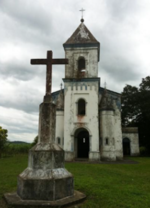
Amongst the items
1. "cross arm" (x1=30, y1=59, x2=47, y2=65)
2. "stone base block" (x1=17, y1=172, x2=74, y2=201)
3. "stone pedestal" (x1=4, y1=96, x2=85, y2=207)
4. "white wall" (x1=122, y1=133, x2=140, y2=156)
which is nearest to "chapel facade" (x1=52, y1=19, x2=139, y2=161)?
"white wall" (x1=122, y1=133, x2=140, y2=156)

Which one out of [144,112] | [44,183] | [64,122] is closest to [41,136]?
[44,183]

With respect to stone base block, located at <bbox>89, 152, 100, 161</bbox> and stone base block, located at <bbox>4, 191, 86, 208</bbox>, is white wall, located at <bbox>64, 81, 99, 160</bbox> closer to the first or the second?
stone base block, located at <bbox>89, 152, 100, 161</bbox>

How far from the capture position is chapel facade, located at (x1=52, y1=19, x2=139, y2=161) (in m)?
20.2

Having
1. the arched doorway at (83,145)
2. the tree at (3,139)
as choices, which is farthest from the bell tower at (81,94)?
the tree at (3,139)

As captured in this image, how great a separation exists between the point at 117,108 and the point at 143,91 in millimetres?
12641

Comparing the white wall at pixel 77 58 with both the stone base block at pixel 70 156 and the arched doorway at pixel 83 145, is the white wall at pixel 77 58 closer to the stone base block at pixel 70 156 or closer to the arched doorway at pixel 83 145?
the arched doorway at pixel 83 145

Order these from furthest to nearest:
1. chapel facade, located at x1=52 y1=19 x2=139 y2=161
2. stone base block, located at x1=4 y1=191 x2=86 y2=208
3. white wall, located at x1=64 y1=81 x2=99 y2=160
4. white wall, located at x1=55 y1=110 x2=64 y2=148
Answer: white wall, located at x1=55 y1=110 x2=64 y2=148, chapel facade, located at x1=52 y1=19 x2=139 y2=161, white wall, located at x1=64 y1=81 x2=99 y2=160, stone base block, located at x1=4 y1=191 x2=86 y2=208

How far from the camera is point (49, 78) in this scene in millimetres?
6977

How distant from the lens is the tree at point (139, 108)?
32.8 m

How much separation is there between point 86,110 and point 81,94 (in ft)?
5.95

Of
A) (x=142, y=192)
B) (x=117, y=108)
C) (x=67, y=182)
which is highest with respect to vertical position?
(x=117, y=108)

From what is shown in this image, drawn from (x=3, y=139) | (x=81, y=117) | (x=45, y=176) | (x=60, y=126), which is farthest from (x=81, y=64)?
(x=45, y=176)

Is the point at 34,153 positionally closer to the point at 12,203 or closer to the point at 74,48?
the point at 12,203

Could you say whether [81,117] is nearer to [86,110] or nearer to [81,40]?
[86,110]
